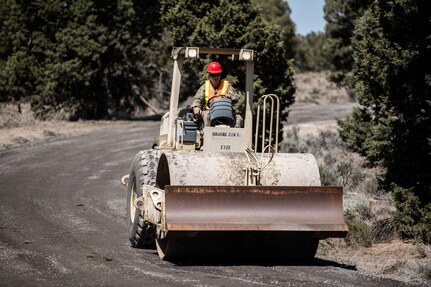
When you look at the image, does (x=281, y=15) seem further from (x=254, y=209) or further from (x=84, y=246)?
(x=254, y=209)

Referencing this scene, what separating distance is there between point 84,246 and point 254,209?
2.84m

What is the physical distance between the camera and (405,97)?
12977mm

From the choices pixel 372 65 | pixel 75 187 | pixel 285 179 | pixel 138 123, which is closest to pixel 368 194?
pixel 372 65

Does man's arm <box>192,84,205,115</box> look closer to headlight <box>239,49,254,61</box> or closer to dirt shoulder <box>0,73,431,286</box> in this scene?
headlight <box>239,49,254,61</box>

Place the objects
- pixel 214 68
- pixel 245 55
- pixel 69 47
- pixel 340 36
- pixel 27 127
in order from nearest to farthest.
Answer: pixel 214 68
pixel 245 55
pixel 27 127
pixel 69 47
pixel 340 36

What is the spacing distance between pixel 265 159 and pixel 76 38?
963 inches

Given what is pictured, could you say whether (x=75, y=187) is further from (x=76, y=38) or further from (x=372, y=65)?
(x=76, y=38)

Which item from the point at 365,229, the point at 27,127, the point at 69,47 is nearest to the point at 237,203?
the point at 365,229

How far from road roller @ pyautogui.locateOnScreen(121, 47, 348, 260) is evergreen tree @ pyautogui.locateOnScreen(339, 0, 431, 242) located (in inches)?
135

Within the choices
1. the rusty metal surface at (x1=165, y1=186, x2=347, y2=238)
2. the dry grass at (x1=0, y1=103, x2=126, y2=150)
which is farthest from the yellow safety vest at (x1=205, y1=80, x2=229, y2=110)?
the dry grass at (x1=0, y1=103, x2=126, y2=150)

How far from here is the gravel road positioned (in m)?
8.62

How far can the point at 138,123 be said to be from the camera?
3397 cm

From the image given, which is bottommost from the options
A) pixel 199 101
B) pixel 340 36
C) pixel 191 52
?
pixel 199 101

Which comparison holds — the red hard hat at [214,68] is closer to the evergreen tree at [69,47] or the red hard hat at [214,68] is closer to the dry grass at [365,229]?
the dry grass at [365,229]
